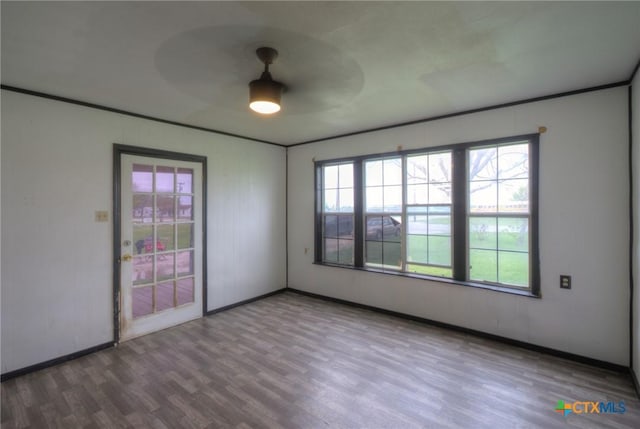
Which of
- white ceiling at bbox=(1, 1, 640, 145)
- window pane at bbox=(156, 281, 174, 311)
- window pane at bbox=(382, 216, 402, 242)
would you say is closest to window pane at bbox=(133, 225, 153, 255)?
window pane at bbox=(156, 281, 174, 311)

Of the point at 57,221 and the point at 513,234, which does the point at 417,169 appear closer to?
the point at 513,234

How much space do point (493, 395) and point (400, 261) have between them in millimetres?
2004

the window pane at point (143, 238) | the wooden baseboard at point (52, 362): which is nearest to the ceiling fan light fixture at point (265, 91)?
the window pane at point (143, 238)

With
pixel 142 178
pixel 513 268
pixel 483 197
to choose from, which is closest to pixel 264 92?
pixel 142 178

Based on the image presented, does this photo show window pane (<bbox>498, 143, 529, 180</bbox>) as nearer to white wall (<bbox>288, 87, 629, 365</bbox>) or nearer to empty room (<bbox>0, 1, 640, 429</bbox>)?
empty room (<bbox>0, 1, 640, 429</bbox>)

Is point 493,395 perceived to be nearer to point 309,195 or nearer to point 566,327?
point 566,327

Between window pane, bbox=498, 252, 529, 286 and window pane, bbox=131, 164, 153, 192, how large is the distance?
14.3ft

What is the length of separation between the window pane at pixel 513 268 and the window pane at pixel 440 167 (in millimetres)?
1147

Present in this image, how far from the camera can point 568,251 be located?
3025 mm

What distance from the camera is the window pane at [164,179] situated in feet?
12.4

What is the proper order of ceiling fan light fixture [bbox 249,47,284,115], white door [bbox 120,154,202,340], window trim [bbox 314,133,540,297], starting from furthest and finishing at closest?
white door [bbox 120,154,202,340]
window trim [bbox 314,133,540,297]
ceiling fan light fixture [bbox 249,47,284,115]

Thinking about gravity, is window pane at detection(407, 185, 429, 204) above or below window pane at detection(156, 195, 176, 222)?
above

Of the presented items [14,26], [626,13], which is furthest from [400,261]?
[14,26]

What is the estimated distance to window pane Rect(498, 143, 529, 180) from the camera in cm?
331
